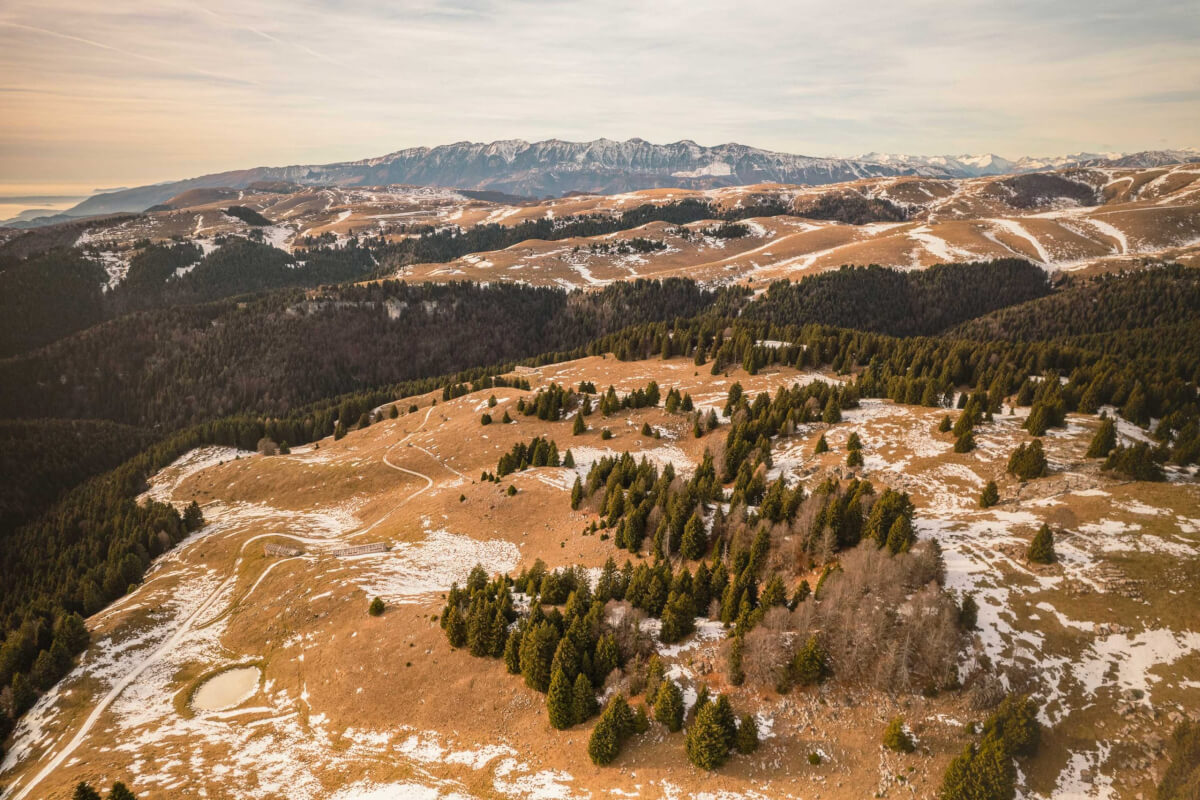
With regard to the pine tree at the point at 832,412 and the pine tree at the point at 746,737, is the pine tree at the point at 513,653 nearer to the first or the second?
the pine tree at the point at 746,737

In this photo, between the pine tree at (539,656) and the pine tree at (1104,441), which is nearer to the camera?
the pine tree at (539,656)

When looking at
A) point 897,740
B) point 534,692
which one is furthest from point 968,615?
point 534,692

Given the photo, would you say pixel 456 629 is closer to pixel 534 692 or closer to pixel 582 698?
pixel 534 692

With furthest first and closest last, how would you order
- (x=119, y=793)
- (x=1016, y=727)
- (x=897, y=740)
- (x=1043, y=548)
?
(x=1043, y=548)
(x=897, y=740)
(x=119, y=793)
(x=1016, y=727)

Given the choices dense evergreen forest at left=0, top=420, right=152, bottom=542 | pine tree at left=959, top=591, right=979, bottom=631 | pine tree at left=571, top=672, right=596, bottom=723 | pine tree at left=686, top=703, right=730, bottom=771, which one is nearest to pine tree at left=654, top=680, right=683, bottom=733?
pine tree at left=686, top=703, right=730, bottom=771

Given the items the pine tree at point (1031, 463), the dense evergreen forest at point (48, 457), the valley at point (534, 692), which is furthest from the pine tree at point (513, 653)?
the dense evergreen forest at point (48, 457)

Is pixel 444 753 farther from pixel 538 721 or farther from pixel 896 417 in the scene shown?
pixel 896 417
